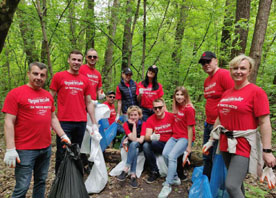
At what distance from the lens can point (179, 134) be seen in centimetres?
315

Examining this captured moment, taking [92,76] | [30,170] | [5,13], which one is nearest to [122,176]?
[30,170]

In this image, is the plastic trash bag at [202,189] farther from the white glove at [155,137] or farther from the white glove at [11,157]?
the white glove at [11,157]

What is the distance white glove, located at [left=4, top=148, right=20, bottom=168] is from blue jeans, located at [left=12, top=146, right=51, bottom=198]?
0.07 metres

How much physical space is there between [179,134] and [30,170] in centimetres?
231

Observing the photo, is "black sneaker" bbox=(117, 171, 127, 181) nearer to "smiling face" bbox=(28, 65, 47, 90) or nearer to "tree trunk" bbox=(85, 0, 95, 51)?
"smiling face" bbox=(28, 65, 47, 90)

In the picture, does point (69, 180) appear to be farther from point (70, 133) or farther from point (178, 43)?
point (178, 43)

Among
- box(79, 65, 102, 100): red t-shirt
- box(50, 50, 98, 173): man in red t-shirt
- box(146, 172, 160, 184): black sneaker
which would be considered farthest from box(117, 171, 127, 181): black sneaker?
box(79, 65, 102, 100): red t-shirt

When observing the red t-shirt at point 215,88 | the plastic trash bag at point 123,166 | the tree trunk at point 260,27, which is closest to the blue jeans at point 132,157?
the plastic trash bag at point 123,166

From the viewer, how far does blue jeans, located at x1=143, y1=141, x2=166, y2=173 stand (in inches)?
128

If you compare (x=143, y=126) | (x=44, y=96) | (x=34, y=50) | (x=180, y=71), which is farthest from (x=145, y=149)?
(x=34, y=50)

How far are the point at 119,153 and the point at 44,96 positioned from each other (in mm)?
2142

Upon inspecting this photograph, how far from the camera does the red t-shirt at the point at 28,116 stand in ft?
6.11

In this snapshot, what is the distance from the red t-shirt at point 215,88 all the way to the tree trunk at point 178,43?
12.8 feet

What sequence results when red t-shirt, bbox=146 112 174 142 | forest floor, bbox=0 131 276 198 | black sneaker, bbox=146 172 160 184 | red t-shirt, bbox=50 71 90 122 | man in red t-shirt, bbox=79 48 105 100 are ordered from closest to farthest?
red t-shirt, bbox=50 71 90 122 < forest floor, bbox=0 131 276 198 < black sneaker, bbox=146 172 160 184 < red t-shirt, bbox=146 112 174 142 < man in red t-shirt, bbox=79 48 105 100
